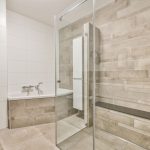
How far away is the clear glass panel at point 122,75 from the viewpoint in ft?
6.38

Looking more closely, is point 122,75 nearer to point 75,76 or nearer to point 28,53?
point 75,76

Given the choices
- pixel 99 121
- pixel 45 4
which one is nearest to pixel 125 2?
pixel 45 4

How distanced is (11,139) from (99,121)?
142 centimetres

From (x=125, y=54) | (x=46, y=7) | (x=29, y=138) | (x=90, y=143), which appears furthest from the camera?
(x=46, y=7)

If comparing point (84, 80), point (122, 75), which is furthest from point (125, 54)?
point (84, 80)

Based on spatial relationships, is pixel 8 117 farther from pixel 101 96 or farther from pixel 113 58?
pixel 113 58

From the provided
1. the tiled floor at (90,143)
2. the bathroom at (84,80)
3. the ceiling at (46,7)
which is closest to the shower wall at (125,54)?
the bathroom at (84,80)

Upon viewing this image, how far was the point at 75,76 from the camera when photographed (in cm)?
260

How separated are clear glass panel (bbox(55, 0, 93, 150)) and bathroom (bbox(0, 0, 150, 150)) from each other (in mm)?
15

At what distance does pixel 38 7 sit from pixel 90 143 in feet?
8.63

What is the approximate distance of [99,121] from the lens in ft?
7.80

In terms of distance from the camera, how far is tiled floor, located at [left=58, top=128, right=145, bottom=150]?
6.12 feet

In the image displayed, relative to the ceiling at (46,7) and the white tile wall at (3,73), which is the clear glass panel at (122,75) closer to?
the ceiling at (46,7)

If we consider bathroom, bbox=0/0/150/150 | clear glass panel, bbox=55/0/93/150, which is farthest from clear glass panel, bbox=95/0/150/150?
clear glass panel, bbox=55/0/93/150
